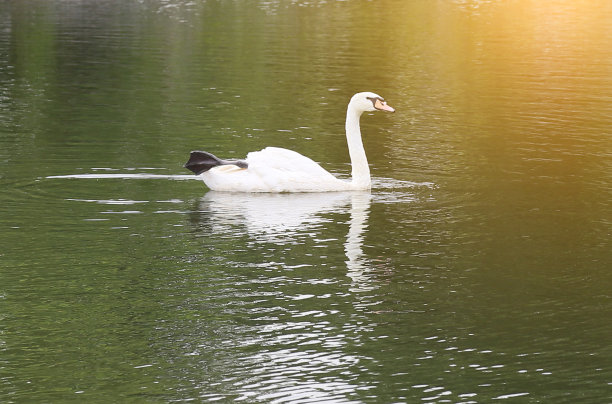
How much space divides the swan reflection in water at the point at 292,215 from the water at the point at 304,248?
6 centimetres

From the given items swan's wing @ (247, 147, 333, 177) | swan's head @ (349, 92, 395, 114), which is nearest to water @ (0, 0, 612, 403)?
swan's wing @ (247, 147, 333, 177)

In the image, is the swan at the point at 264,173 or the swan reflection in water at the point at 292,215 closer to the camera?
the swan reflection in water at the point at 292,215

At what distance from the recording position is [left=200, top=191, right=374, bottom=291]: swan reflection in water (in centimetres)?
1593

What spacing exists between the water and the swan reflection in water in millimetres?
55

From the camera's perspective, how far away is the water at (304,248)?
35.8 feet

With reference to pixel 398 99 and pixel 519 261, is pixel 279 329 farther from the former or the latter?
pixel 398 99

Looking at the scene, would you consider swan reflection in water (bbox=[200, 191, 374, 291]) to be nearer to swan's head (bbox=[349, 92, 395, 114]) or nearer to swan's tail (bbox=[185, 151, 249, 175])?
swan's tail (bbox=[185, 151, 249, 175])

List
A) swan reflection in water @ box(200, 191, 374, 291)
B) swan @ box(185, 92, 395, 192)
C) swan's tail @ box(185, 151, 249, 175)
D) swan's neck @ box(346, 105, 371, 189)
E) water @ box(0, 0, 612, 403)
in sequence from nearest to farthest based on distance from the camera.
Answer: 1. water @ box(0, 0, 612, 403)
2. swan reflection in water @ box(200, 191, 374, 291)
3. swan's tail @ box(185, 151, 249, 175)
4. swan @ box(185, 92, 395, 192)
5. swan's neck @ box(346, 105, 371, 189)

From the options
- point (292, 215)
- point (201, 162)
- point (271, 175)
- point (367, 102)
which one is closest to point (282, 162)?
point (271, 175)

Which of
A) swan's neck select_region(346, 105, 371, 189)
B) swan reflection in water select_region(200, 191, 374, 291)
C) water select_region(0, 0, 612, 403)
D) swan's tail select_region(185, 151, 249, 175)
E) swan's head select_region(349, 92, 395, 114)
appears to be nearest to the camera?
water select_region(0, 0, 612, 403)

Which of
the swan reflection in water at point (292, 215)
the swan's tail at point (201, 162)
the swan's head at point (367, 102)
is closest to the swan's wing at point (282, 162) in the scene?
the swan reflection in water at point (292, 215)

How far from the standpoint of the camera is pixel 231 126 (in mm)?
26438

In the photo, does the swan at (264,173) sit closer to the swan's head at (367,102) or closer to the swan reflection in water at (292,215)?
the swan reflection in water at (292,215)

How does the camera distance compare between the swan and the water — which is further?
the swan
